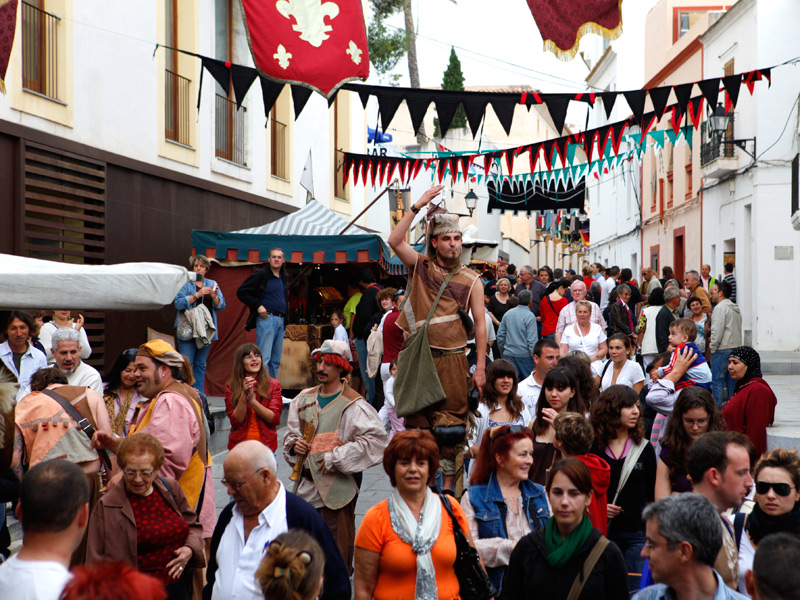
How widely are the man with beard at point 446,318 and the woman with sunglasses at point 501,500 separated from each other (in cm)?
94

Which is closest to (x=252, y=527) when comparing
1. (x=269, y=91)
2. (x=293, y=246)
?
(x=269, y=91)

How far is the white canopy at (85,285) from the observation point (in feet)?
17.2

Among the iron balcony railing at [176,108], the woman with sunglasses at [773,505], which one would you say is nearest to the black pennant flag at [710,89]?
the woman with sunglasses at [773,505]

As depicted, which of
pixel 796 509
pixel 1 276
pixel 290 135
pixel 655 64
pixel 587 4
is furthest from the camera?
pixel 655 64

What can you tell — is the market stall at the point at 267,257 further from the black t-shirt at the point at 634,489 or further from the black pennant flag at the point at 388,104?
the black t-shirt at the point at 634,489

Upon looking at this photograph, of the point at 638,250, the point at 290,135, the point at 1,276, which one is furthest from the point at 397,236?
the point at 638,250

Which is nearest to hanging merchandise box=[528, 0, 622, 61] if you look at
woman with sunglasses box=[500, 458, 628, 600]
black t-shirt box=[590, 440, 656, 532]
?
black t-shirt box=[590, 440, 656, 532]

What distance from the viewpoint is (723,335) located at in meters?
13.6

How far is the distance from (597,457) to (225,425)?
7257 mm

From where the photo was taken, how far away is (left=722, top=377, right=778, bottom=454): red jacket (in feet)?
25.6

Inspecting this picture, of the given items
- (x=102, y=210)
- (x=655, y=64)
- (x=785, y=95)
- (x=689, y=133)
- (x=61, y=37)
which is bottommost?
(x=102, y=210)

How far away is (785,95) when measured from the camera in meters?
21.7

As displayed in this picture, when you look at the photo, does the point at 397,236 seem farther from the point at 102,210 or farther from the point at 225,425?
the point at 102,210

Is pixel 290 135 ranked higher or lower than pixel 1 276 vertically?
higher
